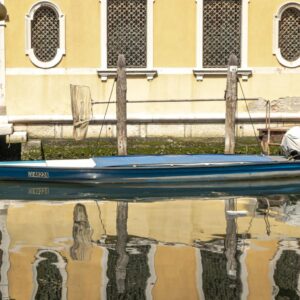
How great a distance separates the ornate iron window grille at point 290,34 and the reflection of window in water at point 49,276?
11211mm

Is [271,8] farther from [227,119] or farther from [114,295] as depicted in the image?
[114,295]

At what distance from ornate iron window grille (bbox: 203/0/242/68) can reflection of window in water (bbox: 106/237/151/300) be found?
1026cm

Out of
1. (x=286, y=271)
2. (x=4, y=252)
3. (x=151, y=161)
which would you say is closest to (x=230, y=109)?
(x=151, y=161)

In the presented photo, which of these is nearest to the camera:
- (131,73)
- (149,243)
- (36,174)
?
(149,243)

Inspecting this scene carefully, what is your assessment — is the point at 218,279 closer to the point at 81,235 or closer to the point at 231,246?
the point at 231,246

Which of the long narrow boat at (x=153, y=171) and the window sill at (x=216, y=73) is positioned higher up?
the window sill at (x=216, y=73)

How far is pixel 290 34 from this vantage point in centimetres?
1894

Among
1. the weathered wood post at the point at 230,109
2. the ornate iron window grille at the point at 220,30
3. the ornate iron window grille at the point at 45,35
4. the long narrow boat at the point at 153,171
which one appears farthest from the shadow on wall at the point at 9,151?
the ornate iron window grille at the point at 220,30

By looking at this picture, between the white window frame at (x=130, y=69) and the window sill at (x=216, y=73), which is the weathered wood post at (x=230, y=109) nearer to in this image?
the window sill at (x=216, y=73)

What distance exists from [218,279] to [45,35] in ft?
38.7

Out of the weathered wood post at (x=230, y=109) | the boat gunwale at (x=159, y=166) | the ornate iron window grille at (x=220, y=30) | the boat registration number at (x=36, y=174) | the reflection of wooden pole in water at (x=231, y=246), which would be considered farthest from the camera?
the ornate iron window grille at (x=220, y=30)

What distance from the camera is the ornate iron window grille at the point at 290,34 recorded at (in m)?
18.9

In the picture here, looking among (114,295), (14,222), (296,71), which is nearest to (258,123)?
(296,71)

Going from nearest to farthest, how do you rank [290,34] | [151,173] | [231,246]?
1. [231,246]
2. [151,173]
3. [290,34]
